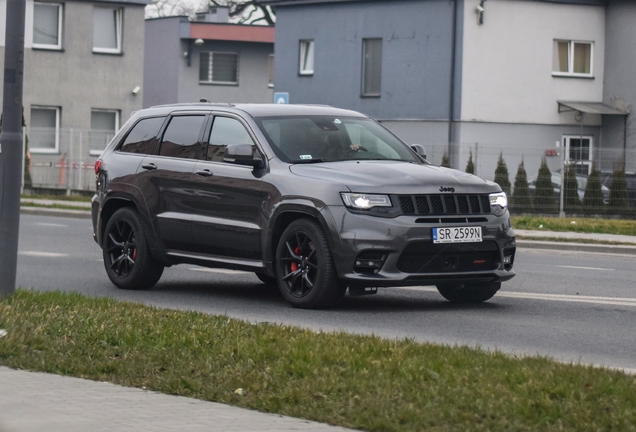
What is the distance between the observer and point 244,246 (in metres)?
11.7

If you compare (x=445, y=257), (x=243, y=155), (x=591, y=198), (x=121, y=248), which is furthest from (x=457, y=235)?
(x=591, y=198)

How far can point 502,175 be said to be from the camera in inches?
1257

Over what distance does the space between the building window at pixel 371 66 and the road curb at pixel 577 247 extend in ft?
60.1

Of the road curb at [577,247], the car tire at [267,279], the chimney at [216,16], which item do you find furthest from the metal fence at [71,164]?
the car tire at [267,279]

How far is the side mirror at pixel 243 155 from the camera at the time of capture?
11.6 metres

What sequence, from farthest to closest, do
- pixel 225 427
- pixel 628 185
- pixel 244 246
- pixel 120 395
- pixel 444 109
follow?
1. pixel 444 109
2. pixel 628 185
3. pixel 244 246
4. pixel 120 395
5. pixel 225 427

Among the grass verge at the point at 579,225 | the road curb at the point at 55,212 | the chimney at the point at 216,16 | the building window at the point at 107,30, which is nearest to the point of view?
the grass verge at the point at 579,225

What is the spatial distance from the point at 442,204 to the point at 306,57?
107ft

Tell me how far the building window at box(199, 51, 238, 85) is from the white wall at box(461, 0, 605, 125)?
21246mm

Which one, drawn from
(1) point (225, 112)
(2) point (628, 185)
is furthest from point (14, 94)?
(2) point (628, 185)

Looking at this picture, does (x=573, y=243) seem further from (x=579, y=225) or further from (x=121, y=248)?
(x=121, y=248)

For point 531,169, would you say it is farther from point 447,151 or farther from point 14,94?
point 14,94

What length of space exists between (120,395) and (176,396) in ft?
0.94

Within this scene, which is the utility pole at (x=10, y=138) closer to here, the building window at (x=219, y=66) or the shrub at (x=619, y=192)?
the shrub at (x=619, y=192)
